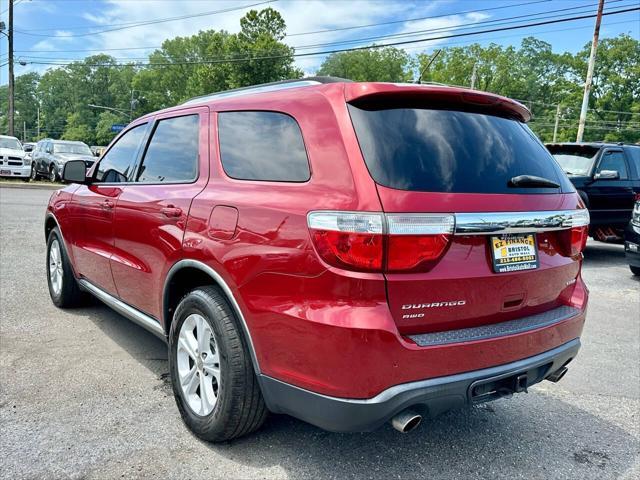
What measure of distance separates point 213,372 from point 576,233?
6.79 ft

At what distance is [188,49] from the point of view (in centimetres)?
8894

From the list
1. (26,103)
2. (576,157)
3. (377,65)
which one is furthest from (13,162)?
(26,103)

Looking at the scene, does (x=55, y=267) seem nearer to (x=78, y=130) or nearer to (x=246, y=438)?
(x=246, y=438)

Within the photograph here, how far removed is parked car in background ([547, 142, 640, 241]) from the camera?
8977 mm

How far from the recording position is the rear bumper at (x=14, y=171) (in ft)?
61.8

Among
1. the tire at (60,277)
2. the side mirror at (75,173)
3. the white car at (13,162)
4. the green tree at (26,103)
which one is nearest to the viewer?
the side mirror at (75,173)

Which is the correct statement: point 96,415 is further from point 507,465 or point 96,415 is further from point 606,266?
point 606,266

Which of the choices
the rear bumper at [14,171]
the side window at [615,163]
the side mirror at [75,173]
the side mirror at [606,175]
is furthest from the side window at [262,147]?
the rear bumper at [14,171]

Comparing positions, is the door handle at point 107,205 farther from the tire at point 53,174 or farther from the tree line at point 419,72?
the tree line at point 419,72

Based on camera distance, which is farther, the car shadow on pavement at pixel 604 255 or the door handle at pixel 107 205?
the car shadow on pavement at pixel 604 255

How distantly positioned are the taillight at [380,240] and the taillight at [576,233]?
3.25ft

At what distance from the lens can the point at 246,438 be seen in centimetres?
271

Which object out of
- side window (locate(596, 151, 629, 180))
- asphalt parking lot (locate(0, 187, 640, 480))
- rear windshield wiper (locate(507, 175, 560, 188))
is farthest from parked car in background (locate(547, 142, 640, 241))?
rear windshield wiper (locate(507, 175, 560, 188))

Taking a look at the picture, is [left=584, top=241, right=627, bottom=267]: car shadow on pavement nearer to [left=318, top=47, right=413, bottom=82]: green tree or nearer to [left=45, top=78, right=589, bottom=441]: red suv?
[left=45, top=78, right=589, bottom=441]: red suv
